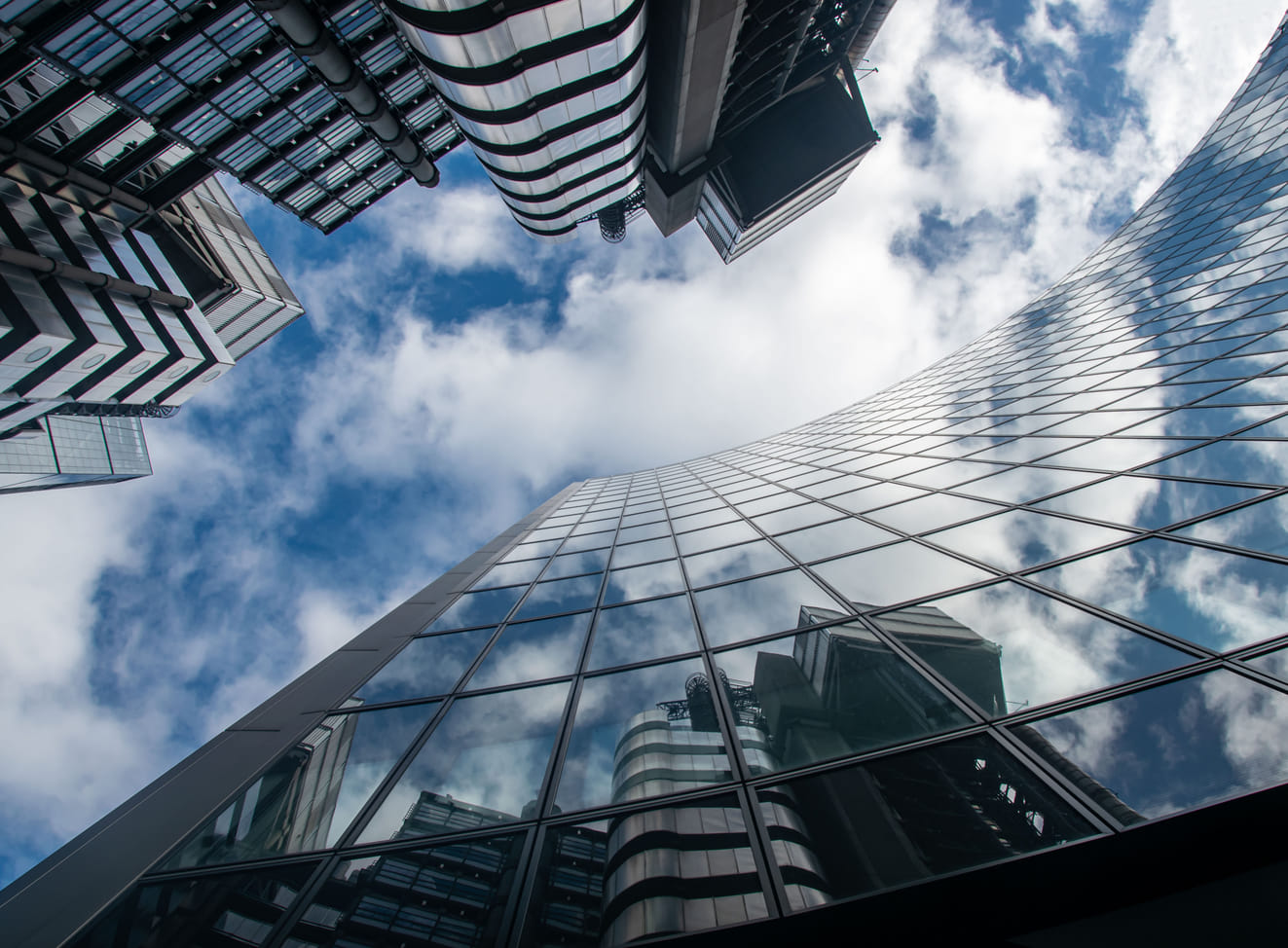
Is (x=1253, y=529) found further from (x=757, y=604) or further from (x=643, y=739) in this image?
(x=643, y=739)

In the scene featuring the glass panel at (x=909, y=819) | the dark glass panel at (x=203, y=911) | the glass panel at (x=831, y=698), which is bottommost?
the glass panel at (x=909, y=819)

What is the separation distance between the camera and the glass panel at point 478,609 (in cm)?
990

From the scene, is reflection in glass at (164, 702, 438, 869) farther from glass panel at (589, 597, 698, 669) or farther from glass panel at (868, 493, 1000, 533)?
glass panel at (868, 493, 1000, 533)

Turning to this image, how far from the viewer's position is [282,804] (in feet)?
18.9

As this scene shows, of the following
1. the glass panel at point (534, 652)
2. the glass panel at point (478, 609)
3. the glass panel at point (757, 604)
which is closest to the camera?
the glass panel at point (757, 604)

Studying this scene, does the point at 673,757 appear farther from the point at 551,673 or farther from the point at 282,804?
the point at 282,804

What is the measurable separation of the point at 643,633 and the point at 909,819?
14.5 feet

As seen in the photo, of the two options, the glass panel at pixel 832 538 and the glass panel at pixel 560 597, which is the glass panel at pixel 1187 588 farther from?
the glass panel at pixel 560 597

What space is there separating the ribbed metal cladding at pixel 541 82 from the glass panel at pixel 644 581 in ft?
66.6

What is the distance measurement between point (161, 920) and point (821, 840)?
5233 millimetres

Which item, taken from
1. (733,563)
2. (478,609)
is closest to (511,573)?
(478,609)

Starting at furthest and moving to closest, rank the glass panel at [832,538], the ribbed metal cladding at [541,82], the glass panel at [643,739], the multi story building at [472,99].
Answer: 1. the multi story building at [472,99]
2. the ribbed metal cladding at [541,82]
3. the glass panel at [832,538]
4. the glass panel at [643,739]

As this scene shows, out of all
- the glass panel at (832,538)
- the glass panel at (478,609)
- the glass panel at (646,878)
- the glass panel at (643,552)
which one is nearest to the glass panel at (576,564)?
the glass panel at (643,552)

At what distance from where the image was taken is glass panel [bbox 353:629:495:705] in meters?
7.70
